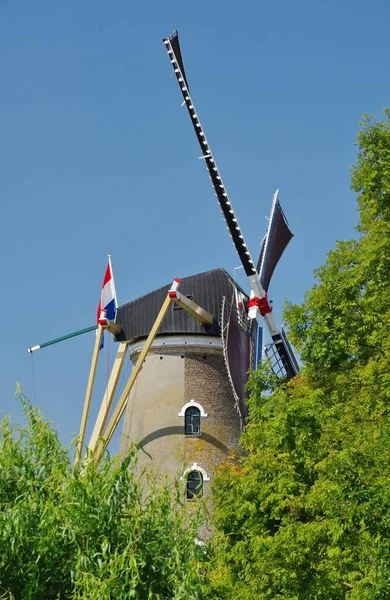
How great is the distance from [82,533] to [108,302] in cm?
2219

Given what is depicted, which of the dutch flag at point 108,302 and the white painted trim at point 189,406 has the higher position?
the dutch flag at point 108,302

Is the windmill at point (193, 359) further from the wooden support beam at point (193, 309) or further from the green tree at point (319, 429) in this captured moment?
the green tree at point (319, 429)

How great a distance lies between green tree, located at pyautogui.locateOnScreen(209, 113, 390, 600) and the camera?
17312 mm

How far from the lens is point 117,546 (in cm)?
1195

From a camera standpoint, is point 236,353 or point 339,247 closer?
point 339,247

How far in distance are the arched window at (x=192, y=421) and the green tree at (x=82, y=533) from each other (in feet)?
58.6

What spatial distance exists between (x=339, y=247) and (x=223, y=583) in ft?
24.6

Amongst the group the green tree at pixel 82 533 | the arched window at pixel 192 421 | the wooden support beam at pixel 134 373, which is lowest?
the green tree at pixel 82 533

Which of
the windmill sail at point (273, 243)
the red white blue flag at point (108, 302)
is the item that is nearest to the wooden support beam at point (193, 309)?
the windmill sail at point (273, 243)

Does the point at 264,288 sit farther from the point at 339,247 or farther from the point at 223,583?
the point at 223,583

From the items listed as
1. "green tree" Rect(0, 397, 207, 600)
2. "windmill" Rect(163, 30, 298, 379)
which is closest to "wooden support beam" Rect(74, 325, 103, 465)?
"windmill" Rect(163, 30, 298, 379)

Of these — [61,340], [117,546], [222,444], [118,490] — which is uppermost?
[61,340]

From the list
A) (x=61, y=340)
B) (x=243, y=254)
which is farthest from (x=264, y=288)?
(x=61, y=340)

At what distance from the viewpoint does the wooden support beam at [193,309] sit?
31031mm
